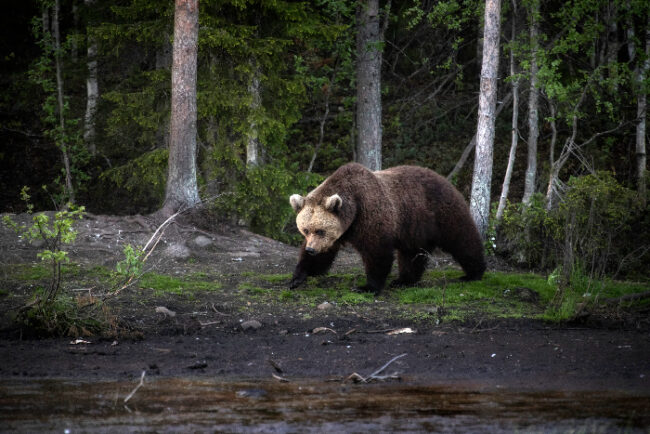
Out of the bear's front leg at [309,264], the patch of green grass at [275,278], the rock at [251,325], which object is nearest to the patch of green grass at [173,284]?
the patch of green grass at [275,278]

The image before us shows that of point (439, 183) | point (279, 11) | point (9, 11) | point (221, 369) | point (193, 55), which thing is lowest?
point (221, 369)

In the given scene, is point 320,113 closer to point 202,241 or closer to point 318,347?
point 202,241

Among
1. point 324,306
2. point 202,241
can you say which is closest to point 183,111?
point 202,241

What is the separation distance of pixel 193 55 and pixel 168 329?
605 centimetres

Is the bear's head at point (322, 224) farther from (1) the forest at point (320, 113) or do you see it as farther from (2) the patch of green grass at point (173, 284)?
(1) the forest at point (320, 113)

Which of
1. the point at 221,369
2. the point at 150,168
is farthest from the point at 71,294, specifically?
the point at 150,168

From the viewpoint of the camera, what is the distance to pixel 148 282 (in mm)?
10078

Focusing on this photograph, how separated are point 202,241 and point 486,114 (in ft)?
17.5

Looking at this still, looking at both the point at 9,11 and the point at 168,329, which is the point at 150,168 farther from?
the point at 9,11

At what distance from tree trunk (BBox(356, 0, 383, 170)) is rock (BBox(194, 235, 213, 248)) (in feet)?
16.0

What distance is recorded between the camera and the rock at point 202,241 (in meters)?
12.4

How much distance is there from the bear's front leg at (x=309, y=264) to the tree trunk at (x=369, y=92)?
639cm

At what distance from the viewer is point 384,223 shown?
9.95m

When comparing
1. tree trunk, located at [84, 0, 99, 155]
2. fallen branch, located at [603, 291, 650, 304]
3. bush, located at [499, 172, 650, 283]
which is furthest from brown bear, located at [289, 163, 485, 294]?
tree trunk, located at [84, 0, 99, 155]
